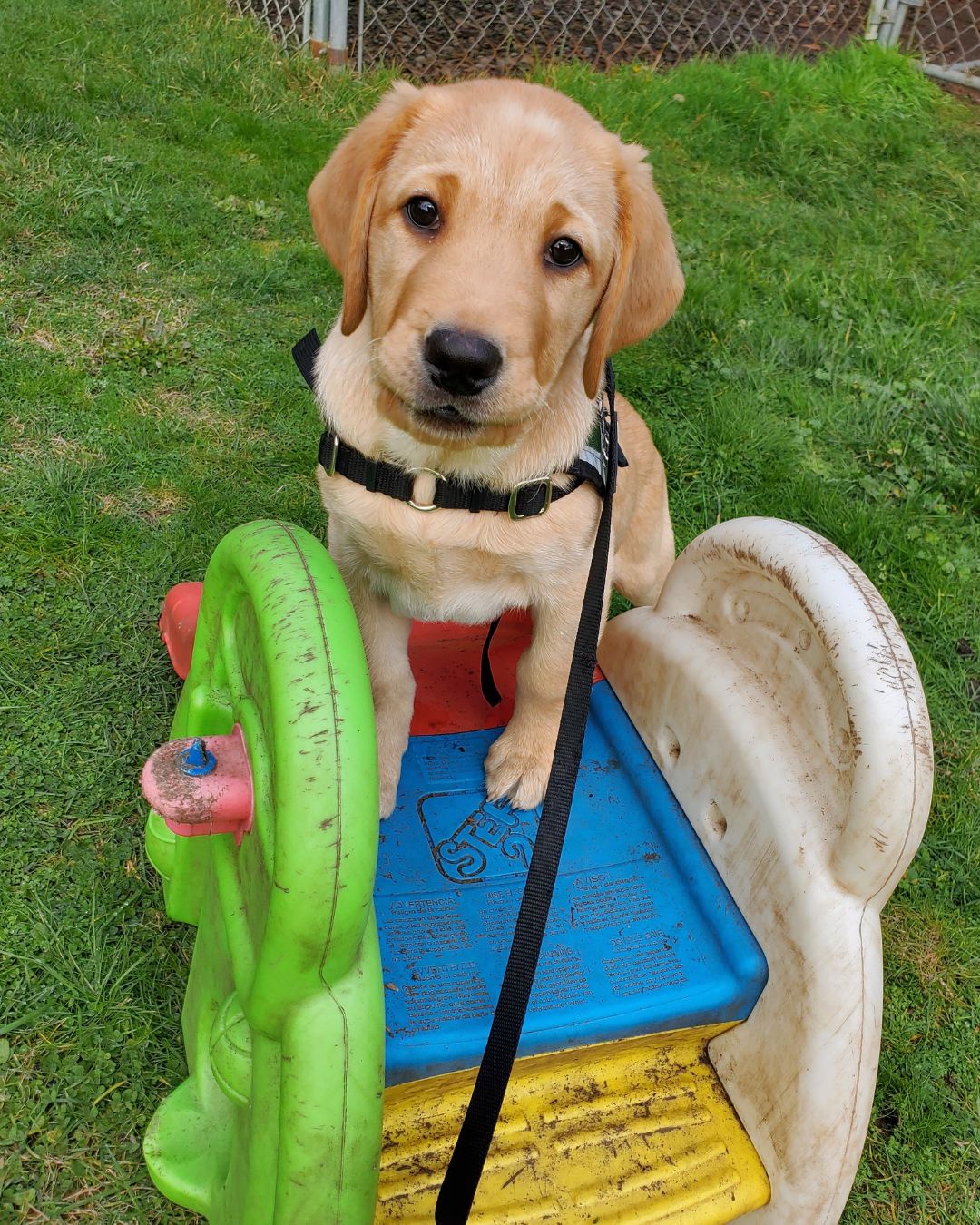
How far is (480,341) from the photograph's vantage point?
1649mm

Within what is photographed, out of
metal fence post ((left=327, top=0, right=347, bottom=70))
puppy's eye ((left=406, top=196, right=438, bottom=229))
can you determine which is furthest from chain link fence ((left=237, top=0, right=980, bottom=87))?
puppy's eye ((left=406, top=196, right=438, bottom=229))

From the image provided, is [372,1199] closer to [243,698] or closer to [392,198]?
[243,698]

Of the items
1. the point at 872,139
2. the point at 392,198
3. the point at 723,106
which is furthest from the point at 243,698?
the point at 872,139

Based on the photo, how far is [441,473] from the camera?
2023mm

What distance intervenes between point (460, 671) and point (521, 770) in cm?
45

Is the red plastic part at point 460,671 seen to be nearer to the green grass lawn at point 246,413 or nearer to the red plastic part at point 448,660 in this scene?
the red plastic part at point 448,660

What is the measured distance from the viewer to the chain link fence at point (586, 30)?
5.93 m

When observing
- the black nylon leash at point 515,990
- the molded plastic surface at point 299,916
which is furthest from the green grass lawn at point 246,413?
the black nylon leash at point 515,990

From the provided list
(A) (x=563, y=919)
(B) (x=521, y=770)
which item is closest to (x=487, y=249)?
(B) (x=521, y=770)

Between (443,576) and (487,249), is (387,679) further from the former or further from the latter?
(487,249)

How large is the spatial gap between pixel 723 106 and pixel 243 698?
5.84m

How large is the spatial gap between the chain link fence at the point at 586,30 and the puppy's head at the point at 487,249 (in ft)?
14.3

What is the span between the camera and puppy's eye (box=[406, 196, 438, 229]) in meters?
1.82

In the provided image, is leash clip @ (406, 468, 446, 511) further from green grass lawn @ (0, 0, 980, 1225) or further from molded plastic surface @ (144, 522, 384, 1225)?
green grass lawn @ (0, 0, 980, 1225)
